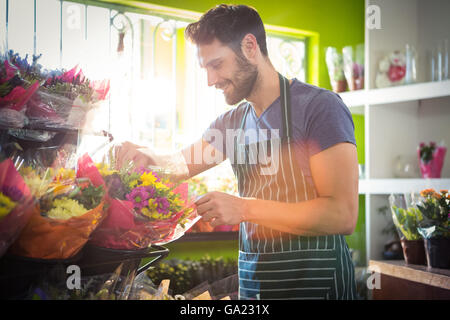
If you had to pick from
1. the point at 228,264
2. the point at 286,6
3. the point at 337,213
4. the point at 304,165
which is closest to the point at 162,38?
the point at 286,6

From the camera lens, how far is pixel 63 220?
933 mm

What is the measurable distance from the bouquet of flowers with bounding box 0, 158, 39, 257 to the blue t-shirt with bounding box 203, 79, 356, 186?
2.53 feet

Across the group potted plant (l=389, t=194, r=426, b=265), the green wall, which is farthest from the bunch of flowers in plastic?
the green wall

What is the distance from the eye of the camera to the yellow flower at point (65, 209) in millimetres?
949

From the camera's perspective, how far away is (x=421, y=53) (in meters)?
3.67

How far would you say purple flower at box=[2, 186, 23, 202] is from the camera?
34.7 inches

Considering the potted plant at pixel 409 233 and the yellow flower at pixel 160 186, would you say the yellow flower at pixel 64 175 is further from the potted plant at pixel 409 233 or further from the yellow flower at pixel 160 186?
the potted plant at pixel 409 233

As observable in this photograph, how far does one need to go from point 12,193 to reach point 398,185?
2906 millimetres

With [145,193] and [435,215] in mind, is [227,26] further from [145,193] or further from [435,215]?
[435,215]

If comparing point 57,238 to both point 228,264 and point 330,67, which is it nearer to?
point 228,264

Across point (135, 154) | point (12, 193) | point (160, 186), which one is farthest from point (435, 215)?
point (12, 193)

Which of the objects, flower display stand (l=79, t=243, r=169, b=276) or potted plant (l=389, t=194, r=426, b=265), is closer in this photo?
flower display stand (l=79, t=243, r=169, b=276)

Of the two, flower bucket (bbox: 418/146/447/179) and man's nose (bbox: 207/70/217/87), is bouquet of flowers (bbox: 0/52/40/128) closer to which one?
man's nose (bbox: 207/70/217/87)

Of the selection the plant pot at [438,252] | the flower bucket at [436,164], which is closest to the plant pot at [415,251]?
the plant pot at [438,252]
